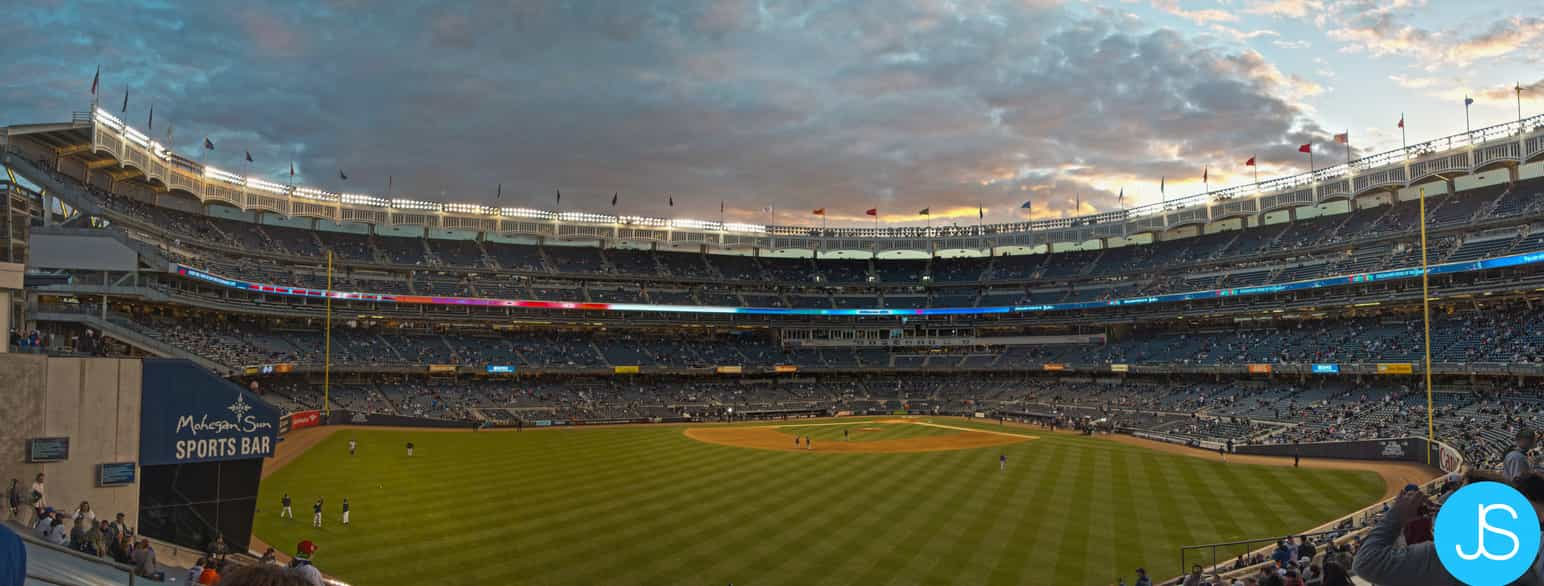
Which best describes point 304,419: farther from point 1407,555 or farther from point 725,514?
point 1407,555

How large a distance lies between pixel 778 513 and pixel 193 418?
64.4ft

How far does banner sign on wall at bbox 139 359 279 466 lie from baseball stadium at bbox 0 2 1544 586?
7 cm

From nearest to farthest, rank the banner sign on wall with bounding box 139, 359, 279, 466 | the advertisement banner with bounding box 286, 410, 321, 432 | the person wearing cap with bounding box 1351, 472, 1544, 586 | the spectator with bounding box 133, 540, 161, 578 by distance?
the person wearing cap with bounding box 1351, 472, 1544, 586 < the spectator with bounding box 133, 540, 161, 578 < the banner sign on wall with bounding box 139, 359, 279, 466 < the advertisement banner with bounding box 286, 410, 321, 432

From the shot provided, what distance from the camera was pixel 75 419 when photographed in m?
19.8

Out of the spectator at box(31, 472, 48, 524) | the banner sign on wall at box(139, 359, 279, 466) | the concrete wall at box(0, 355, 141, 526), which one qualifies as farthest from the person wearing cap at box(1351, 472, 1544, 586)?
the concrete wall at box(0, 355, 141, 526)

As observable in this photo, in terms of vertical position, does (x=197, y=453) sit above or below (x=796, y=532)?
above

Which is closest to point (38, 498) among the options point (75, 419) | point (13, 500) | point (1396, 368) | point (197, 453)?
point (13, 500)

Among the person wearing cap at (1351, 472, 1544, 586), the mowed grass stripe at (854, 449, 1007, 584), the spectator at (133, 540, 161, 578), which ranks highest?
the person wearing cap at (1351, 472, 1544, 586)

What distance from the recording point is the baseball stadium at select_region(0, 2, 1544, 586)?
21.8m

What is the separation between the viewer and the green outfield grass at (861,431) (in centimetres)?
6206

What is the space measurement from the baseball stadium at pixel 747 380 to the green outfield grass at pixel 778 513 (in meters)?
0.25

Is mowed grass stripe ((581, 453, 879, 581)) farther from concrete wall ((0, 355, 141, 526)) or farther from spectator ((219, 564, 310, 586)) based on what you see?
spectator ((219, 564, 310, 586))

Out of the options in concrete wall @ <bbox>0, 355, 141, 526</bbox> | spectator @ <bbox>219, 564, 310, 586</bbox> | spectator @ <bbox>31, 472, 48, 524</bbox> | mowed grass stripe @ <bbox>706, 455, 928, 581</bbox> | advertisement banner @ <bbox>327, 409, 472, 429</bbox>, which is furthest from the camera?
advertisement banner @ <bbox>327, 409, 472, 429</bbox>

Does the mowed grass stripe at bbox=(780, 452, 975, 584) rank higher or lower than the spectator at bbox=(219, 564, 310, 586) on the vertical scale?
lower
